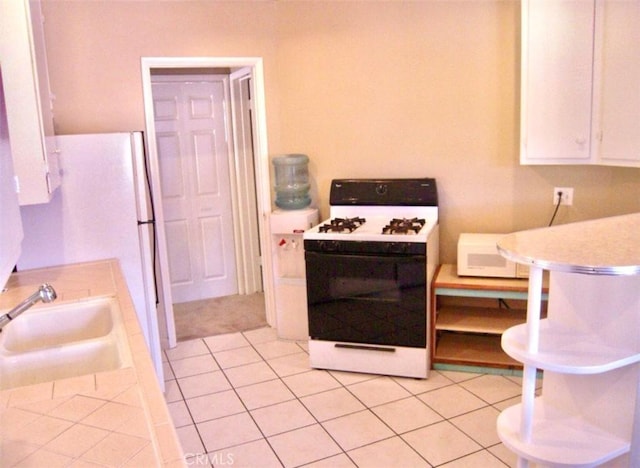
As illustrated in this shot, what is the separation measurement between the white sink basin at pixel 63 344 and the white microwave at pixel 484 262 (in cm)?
199

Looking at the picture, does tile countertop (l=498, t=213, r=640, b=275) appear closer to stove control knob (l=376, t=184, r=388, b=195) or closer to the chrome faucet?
the chrome faucet

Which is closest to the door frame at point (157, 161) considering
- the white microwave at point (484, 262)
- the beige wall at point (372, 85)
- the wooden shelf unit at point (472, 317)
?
the beige wall at point (372, 85)

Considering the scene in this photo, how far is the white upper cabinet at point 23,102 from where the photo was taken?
2.10 metres

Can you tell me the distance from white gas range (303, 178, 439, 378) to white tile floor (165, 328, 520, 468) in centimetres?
14

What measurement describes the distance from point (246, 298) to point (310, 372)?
165cm

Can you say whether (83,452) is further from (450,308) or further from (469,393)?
(450,308)

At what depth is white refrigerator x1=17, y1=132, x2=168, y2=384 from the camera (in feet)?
9.51

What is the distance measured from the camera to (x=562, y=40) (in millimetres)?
3010

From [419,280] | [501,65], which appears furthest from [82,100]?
[501,65]

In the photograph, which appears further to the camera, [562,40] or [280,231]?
[280,231]

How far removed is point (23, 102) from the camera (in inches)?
85.7

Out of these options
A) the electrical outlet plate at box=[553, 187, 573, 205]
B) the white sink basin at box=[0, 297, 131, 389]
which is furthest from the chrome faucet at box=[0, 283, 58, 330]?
the electrical outlet plate at box=[553, 187, 573, 205]

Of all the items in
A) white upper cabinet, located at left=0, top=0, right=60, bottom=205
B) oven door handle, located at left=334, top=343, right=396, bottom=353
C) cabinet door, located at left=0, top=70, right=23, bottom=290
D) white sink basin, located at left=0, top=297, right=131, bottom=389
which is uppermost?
white upper cabinet, located at left=0, top=0, right=60, bottom=205

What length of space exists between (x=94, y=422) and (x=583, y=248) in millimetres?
1514
